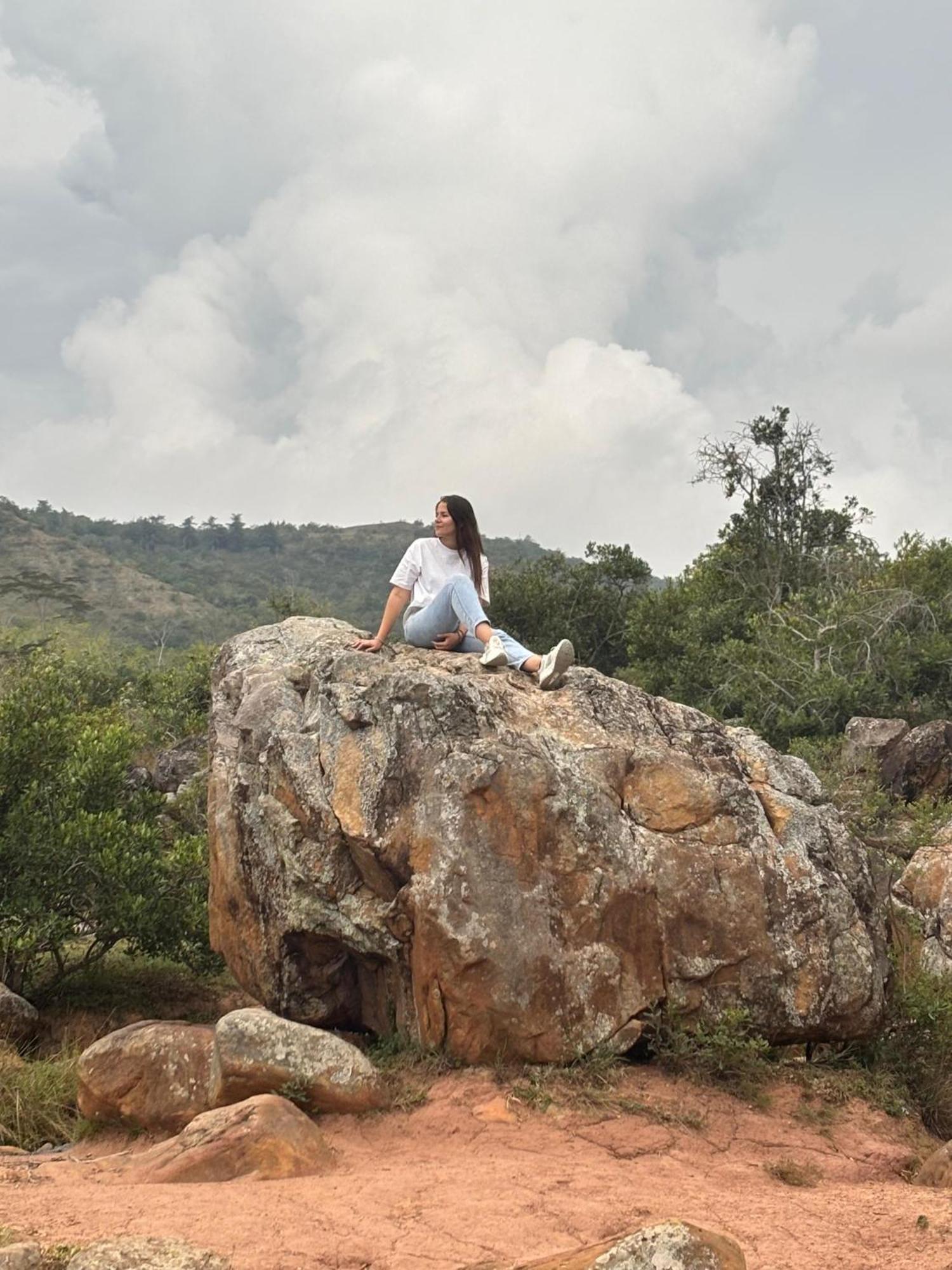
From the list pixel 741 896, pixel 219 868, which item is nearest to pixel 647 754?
pixel 741 896

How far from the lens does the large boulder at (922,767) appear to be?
55.6 ft

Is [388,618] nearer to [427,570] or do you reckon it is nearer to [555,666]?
[427,570]

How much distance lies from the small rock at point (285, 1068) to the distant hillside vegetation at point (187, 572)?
2876 cm

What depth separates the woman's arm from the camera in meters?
8.34

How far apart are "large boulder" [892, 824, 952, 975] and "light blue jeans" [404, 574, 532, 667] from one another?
4.17 metres

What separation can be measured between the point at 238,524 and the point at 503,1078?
9637cm

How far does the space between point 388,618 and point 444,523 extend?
94 centimetres

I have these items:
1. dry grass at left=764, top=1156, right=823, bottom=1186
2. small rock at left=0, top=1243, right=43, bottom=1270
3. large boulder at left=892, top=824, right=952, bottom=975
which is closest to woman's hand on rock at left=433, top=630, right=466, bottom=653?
dry grass at left=764, top=1156, right=823, bottom=1186

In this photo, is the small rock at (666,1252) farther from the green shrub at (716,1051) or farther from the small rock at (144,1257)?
the green shrub at (716,1051)

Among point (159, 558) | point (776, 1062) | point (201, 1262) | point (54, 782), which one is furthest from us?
point (159, 558)

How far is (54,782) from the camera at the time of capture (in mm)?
11398

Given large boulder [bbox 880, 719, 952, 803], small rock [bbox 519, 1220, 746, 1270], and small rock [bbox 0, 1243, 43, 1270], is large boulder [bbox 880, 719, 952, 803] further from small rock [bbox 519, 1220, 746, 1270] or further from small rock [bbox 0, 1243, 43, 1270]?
small rock [bbox 0, 1243, 43, 1270]

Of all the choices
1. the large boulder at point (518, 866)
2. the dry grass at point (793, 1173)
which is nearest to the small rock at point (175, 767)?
the large boulder at point (518, 866)

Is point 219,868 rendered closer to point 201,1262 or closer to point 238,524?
point 201,1262
